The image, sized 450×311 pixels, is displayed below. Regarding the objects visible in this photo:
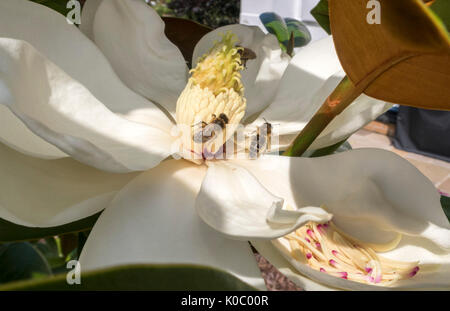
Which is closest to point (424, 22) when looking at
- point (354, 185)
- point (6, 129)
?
point (354, 185)

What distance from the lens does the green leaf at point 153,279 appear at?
0.22 m

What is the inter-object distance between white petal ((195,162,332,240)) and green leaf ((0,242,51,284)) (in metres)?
0.33

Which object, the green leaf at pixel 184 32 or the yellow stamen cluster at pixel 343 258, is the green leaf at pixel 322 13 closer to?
the green leaf at pixel 184 32

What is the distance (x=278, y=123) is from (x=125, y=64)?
0.20m

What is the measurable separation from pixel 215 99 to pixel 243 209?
21cm

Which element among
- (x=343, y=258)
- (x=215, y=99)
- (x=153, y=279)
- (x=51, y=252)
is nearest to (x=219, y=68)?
(x=215, y=99)

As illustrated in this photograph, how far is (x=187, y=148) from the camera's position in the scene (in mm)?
517

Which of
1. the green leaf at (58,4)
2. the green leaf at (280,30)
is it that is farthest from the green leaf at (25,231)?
the green leaf at (280,30)

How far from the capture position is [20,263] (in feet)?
2.14

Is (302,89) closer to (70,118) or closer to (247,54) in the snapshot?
(247,54)

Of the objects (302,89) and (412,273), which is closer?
(412,273)

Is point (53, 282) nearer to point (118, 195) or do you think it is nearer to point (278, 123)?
point (118, 195)

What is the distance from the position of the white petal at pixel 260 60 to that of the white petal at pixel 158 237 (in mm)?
231

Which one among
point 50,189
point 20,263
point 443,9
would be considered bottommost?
point 20,263
